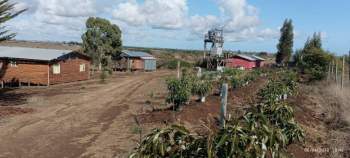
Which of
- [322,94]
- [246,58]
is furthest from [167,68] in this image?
[322,94]

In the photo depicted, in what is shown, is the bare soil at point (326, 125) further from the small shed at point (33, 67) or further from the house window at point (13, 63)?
the house window at point (13, 63)

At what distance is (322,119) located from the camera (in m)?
17.3

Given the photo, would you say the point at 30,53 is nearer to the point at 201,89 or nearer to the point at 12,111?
the point at 12,111

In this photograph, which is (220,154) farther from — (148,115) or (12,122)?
(12,122)

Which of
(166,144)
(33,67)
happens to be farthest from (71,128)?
(33,67)

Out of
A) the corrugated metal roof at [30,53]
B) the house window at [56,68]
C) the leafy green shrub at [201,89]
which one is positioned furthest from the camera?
the house window at [56,68]

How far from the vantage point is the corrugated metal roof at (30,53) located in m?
33.1

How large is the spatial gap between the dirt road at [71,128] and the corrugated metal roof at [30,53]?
924 centimetres

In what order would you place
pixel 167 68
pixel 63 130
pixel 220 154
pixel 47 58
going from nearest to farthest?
pixel 220 154
pixel 63 130
pixel 47 58
pixel 167 68

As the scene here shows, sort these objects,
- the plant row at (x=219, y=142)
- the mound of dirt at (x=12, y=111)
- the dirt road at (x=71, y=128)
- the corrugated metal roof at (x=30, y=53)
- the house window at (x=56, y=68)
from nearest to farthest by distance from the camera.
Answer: the plant row at (x=219, y=142)
the dirt road at (x=71, y=128)
the mound of dirt at (x=12, y=111)
the corrugated metal roof at (x=30, y=53)
the house window at (x=56, y=68)

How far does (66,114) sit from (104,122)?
2.91 metres

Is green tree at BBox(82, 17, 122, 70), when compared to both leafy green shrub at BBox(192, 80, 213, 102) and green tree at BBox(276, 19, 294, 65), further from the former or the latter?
green tree at BBox(276, 19, 294, 65)

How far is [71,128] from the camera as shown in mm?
15227

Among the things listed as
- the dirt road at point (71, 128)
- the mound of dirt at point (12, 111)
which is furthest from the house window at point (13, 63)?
the mound of dirt at point (12, 111)
